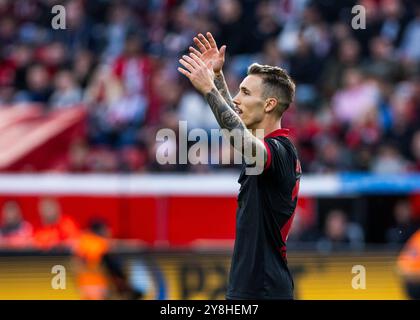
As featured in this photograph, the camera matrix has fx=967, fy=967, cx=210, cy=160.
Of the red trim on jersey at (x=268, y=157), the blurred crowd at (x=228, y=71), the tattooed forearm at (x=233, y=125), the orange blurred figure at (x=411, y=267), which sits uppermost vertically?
the blurred crowd at (x=228, y=71)

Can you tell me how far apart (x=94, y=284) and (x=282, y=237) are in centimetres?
517

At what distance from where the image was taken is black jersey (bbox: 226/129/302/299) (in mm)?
5281

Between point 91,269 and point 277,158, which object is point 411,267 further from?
point 277,158

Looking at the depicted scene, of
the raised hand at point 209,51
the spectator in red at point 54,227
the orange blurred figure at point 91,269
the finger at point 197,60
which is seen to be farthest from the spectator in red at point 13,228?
the finger at point 197,60

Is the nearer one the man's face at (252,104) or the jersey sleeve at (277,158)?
the jersey sleeve at (277,158)

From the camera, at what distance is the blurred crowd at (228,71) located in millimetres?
12570

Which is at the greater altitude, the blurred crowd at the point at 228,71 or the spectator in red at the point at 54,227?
the blurred crowd at the point at 228,71

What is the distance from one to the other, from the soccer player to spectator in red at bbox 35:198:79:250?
22.8ft

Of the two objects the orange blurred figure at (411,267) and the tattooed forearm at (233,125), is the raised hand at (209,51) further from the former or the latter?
the orange blurred figure at (411,267)

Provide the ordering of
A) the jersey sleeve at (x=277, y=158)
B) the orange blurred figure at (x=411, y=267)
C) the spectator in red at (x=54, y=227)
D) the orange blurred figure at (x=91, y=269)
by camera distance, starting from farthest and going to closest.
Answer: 1. the spectator in red at (x=54, y=227)
2. the orange blurred figure at (x=91, y=269)
3. the orange blurred figure at (x=411, y=267)
4. the jersey sleeve at (x=277, y=158)

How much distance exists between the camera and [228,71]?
14.0 metres

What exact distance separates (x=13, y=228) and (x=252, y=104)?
25.1ft

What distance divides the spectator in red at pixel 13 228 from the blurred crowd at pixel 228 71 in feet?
3.88
